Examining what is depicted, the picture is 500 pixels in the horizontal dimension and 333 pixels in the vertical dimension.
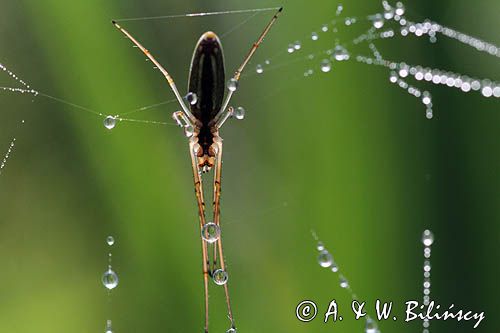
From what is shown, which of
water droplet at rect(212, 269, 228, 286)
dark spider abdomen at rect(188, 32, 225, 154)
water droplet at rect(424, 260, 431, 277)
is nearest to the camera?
dark spider abdomen at rect(188, 32, 225, 154)

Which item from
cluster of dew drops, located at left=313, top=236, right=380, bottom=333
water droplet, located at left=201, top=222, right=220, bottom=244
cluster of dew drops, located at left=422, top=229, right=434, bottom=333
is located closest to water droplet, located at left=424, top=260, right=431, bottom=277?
cluster of dew drops, located at left=422, top=229, right=434, bottom=333

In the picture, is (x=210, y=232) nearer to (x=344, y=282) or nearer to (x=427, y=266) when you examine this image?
(x=344, y=282)

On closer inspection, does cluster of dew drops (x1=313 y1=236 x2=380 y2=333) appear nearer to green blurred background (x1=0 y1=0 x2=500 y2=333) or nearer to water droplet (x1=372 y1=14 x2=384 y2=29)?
green blurred background (x1=0 y1=0 x2=500 y2=333)

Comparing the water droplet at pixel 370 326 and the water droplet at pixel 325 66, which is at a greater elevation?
the water droplet at pixel 325 66

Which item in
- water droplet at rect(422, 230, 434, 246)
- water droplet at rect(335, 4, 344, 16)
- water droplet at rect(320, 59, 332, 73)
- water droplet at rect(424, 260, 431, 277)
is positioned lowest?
water droplet at rect(424, 260, 431, 277)

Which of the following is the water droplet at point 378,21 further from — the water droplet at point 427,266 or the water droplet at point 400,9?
the water droplet at point 427,266

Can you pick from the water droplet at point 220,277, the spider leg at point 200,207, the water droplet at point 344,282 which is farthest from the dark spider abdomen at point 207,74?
the water droplet at point 344,282

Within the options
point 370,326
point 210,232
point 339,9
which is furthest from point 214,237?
point 339,9
